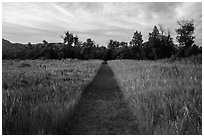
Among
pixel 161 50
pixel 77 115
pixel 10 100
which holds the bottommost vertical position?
pixel 77 115

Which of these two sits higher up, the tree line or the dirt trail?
the tree line

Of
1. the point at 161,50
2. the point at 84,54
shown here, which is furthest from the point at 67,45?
the point at 161,50

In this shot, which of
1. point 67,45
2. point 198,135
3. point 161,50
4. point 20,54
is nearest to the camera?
point 198,135

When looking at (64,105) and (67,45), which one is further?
(67,45)

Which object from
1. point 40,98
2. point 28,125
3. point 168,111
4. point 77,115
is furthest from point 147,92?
point 28,125

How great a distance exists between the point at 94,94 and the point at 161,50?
30.7 meters

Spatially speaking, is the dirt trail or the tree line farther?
the tree line

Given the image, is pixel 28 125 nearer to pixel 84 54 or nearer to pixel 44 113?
pixel 44 113

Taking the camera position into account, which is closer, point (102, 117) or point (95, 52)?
point (102, 117)

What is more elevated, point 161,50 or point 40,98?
point 161,50

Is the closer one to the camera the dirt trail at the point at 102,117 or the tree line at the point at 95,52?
the dirt trail at the point at 102,117

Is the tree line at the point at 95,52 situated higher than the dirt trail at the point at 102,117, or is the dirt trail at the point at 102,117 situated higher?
the tree line at the point at 95,52

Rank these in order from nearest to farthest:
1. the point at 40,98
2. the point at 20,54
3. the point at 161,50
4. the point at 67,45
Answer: the point at 40,98 < the point at 161,50 < the point at 20,54 < the point at 67,45

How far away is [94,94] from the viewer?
26.5ft
